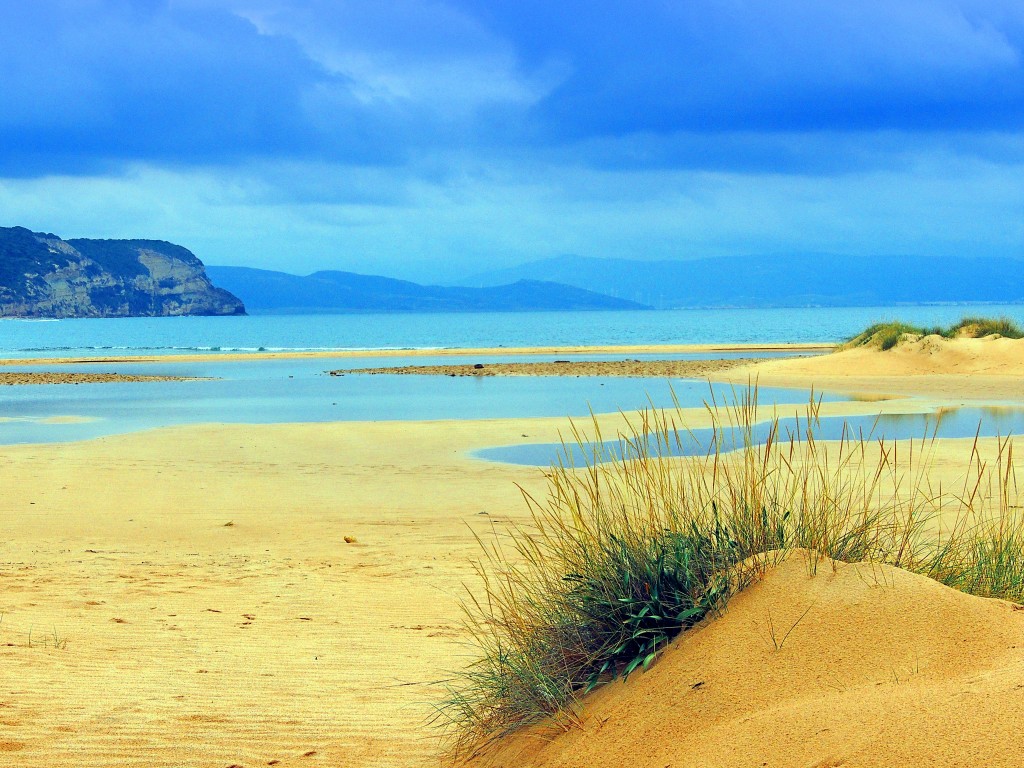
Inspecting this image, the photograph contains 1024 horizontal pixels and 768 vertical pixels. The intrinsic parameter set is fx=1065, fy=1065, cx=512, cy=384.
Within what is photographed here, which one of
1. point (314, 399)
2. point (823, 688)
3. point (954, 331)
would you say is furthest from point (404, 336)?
point (823, 688)

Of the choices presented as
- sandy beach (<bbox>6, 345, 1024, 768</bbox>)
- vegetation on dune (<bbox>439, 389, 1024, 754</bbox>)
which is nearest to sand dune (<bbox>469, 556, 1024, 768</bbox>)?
sandy beach (<bbox>6, 345, 1024, 768</bbox>)

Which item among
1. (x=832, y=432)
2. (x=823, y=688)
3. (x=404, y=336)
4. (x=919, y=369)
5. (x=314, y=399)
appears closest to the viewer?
(x=823, y=688)

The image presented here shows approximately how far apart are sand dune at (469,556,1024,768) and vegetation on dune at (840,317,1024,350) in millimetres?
34203

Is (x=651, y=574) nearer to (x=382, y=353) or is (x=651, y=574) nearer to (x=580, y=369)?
(x=580, y=369)

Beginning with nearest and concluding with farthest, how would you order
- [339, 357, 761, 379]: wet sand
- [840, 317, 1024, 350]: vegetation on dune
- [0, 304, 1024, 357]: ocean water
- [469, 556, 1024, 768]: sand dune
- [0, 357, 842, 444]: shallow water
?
[469, 556, 1024, 768]: sand dune
[0, 357, 842, 444]: shallow water
[840, 317, 1024, 350]: vegetation on dune
[339, 357, 761, 379]: wet sand
[0, 304, 1024, 357]: ocean water

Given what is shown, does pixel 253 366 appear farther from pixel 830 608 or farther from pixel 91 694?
pixel 830 608

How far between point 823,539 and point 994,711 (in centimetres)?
139

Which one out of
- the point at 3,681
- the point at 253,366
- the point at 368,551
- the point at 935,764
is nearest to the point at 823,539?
the point at 935,764

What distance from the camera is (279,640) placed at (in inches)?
303

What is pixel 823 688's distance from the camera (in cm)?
379

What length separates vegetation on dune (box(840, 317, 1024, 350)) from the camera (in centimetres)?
3628

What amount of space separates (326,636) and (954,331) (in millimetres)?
33883

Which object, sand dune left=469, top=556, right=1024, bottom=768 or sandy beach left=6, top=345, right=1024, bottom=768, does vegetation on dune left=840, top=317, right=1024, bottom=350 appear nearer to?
sandy beach left=6, top=345, right=1024, bottom=768

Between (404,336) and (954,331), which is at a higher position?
(954,331)
